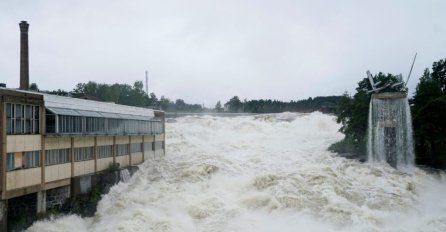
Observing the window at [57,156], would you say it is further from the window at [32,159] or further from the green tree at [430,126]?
the green tree at [430,126]

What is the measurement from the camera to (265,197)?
21.9 meters

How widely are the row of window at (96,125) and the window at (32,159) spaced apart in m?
1.28

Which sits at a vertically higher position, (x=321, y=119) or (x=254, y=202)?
(x=321, y=119)

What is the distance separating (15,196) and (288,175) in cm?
1464

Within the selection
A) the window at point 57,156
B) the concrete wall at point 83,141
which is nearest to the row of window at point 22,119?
the window at point 57,156

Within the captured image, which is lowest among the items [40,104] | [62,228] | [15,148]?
[62,228]

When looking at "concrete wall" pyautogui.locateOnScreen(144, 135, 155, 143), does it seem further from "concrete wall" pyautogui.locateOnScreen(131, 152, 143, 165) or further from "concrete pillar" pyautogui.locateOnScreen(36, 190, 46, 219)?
"concrete pillar" pyautogui.locateOnScreen(36, 190, 46, 219)

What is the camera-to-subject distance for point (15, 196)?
1775cm

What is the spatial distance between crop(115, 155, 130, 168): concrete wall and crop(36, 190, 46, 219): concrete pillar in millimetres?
7124

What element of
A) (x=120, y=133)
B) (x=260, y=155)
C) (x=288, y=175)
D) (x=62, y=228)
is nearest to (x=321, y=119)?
(x=260, y=155)

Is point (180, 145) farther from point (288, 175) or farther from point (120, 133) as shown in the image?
point (288, 175)

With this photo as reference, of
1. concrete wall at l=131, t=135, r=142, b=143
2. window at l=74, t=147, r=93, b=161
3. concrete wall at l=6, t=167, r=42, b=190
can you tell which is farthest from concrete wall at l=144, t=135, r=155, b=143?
concrete wall at l=6, t=167, r=42, b=190

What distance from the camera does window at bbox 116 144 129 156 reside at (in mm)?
26814

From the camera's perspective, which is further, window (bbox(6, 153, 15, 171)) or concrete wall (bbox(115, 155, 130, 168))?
concrete wall (bbox(115, 155, 130, 168))
